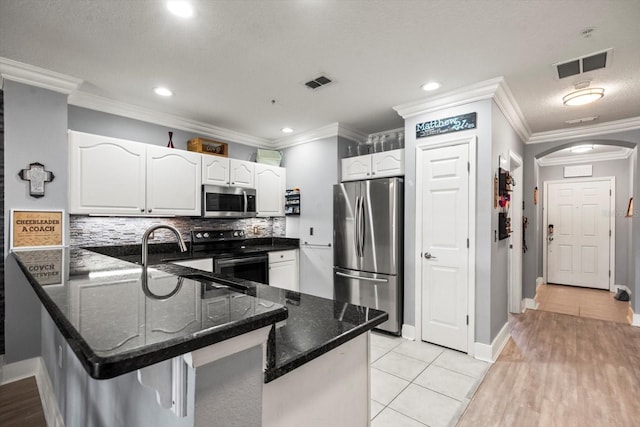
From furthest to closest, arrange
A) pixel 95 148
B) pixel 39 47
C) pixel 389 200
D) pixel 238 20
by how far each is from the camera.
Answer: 1. pixel 389 200
2. pixel 95 148
3. pixel 39 47
4. pixel 238 20

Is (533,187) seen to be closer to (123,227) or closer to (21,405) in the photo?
(123,227)

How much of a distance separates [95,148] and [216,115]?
1.28 m

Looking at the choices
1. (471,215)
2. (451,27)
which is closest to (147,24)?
(451,27)

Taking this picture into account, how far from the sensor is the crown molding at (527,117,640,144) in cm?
366

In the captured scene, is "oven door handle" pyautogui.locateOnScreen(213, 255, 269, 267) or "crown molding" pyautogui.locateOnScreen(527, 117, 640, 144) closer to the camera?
"oven door handle" pyautogui.locateOnScreen(213, 255, 269, 267)

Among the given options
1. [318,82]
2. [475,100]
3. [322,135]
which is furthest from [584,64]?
[322,135]

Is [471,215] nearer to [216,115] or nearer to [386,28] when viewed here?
[386,28]

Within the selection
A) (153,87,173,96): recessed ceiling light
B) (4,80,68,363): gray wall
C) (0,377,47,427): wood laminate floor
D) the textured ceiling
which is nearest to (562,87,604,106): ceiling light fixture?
the textured ceiling

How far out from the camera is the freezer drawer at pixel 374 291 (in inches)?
130

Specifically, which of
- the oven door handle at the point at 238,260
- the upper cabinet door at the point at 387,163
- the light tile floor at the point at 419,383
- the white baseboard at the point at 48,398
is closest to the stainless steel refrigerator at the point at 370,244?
the upper cabinet door at the point at 387,163

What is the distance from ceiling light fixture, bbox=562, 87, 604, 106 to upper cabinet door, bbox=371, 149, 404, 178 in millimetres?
1561

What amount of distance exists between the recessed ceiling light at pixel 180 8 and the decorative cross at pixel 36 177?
1.83 metres

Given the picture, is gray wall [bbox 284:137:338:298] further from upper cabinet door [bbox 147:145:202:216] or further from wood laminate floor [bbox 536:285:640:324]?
wood laminate floor [bbox 536:285:640:324]

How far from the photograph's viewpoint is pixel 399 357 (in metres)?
2.82
